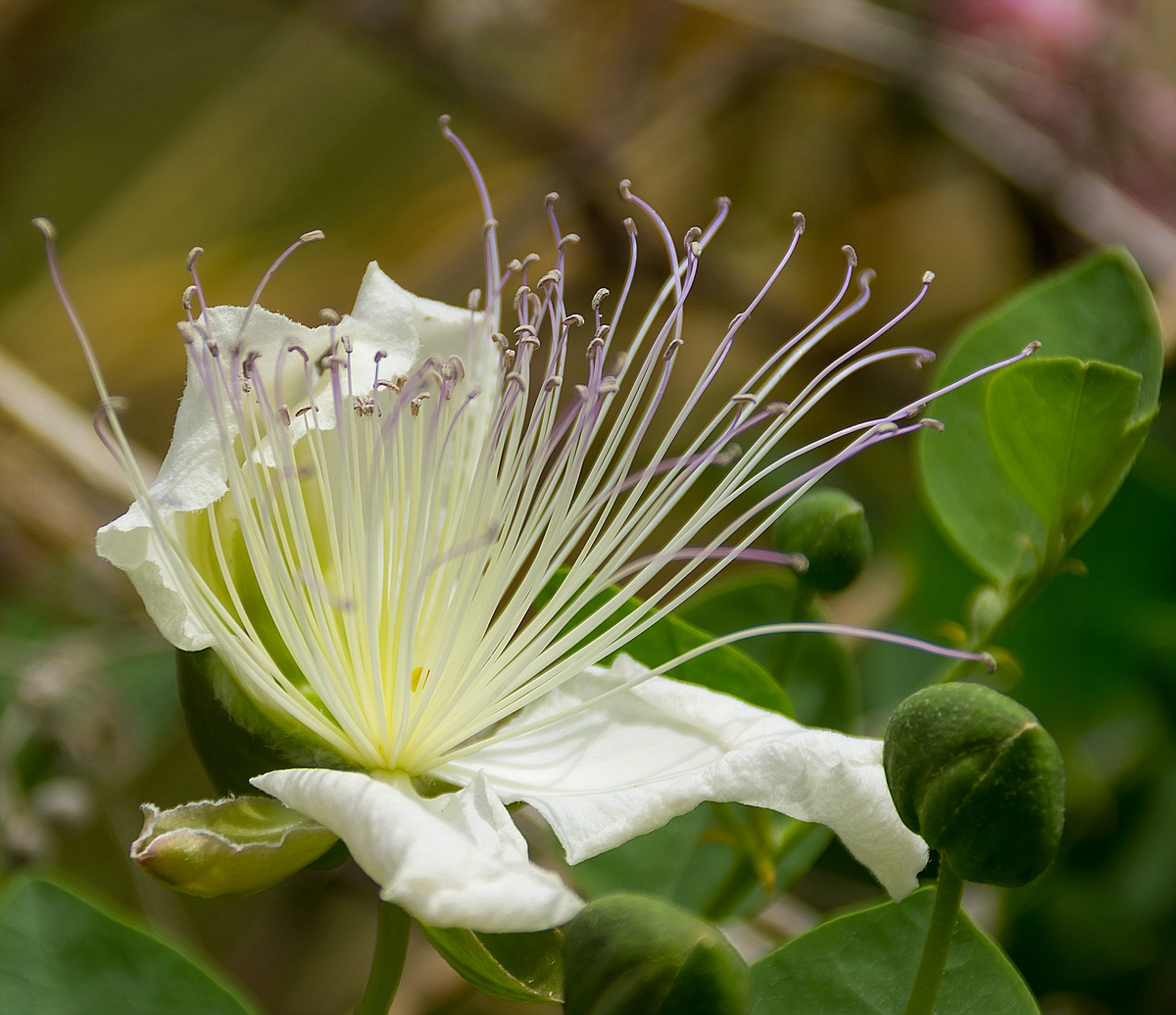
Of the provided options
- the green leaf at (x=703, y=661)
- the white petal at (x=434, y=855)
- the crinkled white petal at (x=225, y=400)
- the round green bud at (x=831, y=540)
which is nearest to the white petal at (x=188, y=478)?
the crinkled white petal at (x=225, y=400)

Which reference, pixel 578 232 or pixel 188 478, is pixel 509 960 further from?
pixel 578 232

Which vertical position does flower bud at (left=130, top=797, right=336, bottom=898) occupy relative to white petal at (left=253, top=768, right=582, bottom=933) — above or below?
below

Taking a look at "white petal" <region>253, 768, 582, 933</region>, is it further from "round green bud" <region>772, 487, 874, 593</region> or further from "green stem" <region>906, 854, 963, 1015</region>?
"round green bud" <region>772, 487, 874, 593</region>

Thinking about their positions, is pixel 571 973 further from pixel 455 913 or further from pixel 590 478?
pixel 590 478

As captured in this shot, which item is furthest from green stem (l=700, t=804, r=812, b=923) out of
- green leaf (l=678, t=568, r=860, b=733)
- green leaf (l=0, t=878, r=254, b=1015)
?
green leaf (l=0, t=878, r=254, b=1015)

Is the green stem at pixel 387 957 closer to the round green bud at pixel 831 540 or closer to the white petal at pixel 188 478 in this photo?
the white petal at pixel 188 478
